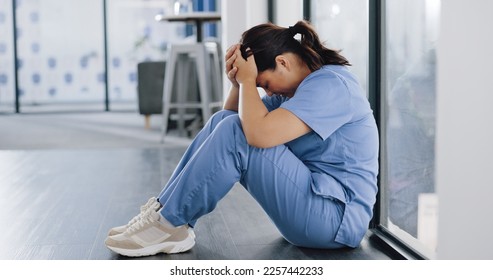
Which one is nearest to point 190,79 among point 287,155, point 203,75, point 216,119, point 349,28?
point 203,75

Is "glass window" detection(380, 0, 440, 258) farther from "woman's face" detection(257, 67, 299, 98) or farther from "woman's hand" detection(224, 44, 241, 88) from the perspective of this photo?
"woman's hand" detection(224, 44, 241, 88)

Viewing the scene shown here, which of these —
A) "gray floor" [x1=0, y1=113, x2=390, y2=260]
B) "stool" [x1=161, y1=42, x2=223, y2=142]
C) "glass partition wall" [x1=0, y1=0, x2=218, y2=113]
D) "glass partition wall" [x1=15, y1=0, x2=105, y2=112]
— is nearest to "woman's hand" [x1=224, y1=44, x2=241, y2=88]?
"gray floor" [x1=0, y1=113, x2=390, y2=260]

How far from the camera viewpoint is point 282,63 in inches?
79.4

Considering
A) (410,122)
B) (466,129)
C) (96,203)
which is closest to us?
(466,129)

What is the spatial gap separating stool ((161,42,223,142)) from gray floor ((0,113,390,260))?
0.26m

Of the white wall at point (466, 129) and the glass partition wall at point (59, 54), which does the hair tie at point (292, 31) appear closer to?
the white wall at point (466, 129)

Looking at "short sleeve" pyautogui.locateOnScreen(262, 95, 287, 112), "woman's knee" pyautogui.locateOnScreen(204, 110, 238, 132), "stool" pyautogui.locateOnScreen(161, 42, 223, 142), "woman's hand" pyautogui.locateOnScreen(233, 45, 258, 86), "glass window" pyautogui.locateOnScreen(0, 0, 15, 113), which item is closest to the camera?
"woman's hand" pyautogui.locateOnScreen(233, 45, 258, 86)

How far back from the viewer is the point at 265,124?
188cm

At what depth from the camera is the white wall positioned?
1.42 m

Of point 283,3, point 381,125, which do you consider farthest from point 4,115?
point 381,125

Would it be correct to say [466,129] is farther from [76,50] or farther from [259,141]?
[76,50]

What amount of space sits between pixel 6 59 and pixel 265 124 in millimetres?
7354

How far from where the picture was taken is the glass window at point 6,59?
859 centimetres

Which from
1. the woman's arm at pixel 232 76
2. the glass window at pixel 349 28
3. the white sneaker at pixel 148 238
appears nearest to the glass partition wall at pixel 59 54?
the glass window at pixel 349 28
